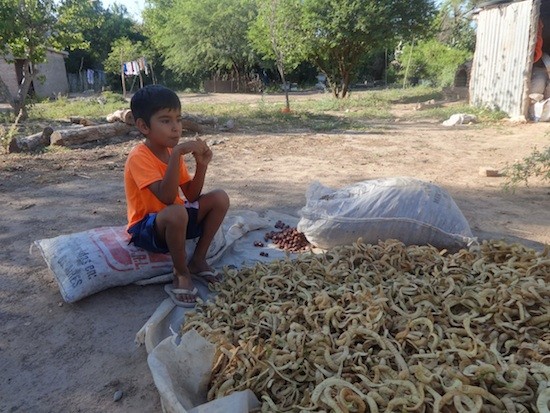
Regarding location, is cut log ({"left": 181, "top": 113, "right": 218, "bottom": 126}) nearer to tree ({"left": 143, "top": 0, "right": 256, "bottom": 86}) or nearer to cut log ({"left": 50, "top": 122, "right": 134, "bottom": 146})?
cut log ({"left": 50, "top": 122, "right": 134, "bottom": 146})

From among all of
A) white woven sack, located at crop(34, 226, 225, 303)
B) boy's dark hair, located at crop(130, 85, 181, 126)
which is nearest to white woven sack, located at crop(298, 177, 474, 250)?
white woven sack, located at crop(34, 226, 225, 303)

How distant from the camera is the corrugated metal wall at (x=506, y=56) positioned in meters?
9.52

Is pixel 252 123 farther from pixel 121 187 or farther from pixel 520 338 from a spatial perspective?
pixel 520 338

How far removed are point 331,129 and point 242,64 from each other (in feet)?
64.7

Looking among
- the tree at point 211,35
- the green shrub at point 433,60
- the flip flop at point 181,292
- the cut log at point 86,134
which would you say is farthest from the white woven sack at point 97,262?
the tree at point 211,35

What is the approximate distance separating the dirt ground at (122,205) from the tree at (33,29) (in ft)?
15.6

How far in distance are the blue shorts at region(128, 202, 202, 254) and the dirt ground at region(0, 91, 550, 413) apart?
0.27 m

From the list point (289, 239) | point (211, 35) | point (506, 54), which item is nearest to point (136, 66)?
point (211, 35)

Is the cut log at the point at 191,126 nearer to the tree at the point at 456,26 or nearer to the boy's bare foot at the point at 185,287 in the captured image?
the boy's bare foot at the point at 185,287

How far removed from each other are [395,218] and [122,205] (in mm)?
2551

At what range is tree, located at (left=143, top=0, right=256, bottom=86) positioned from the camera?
26.1m

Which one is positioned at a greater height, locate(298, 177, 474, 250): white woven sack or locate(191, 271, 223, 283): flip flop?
locate(298, 177, 474, 250): white woven sack

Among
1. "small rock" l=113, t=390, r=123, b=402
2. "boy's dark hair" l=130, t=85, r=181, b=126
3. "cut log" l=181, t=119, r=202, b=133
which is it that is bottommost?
"small rock" l=113, t=390, r=123, b=402

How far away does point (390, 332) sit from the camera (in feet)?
6.09
